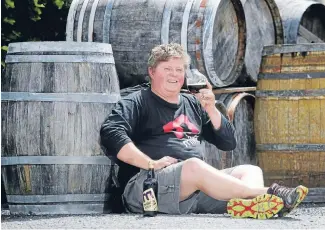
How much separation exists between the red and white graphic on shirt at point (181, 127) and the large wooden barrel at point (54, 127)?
14.1 inches

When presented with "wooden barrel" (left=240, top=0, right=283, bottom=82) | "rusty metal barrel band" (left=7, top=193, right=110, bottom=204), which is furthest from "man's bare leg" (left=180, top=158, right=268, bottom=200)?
"wooden barrel" (left=240, top=0, right=283, bottom=82)

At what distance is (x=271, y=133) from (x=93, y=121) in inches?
70.7

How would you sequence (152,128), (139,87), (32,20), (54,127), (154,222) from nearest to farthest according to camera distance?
(154,222), (54,127), (152,128), (139,87), (32,20)

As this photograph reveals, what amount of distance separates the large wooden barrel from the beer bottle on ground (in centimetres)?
38

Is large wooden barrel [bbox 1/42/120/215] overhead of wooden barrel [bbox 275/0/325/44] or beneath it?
beneath

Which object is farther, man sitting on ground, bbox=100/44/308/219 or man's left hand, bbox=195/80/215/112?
man's left hand, bbox=195/80/215/112

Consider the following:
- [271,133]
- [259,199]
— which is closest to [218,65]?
[271,133]

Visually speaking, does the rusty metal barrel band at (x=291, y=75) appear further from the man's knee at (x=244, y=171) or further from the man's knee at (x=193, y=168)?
the man's knee at (x=193, y=168)

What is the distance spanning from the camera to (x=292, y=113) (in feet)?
23.1

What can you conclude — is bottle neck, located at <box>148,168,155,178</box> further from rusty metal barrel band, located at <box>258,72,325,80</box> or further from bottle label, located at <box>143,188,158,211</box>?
rusty metal barrel band, located at <box>258,72,325,80</box>

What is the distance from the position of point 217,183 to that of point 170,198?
0.30 metres

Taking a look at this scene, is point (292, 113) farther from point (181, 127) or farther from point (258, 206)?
point (258, 206)

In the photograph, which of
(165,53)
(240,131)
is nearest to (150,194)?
(165,53)

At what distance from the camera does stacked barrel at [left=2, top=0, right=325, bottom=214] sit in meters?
5.80
